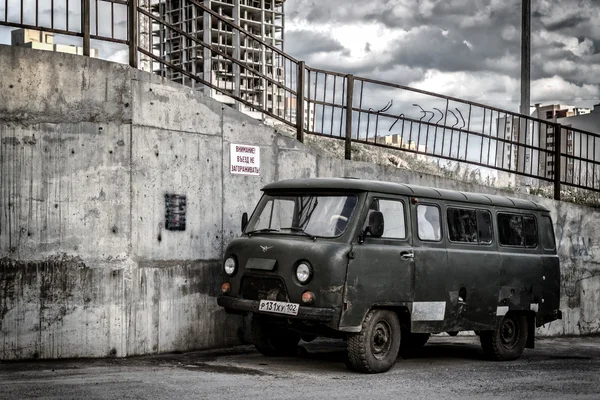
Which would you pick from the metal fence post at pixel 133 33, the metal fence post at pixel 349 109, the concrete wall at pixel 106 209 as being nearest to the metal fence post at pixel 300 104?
the metal fence post at pixel 349 109

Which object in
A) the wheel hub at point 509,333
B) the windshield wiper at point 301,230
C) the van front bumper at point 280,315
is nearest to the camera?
the van front bumper at point 280,315

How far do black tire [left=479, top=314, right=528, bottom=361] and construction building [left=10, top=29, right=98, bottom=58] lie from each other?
6271 mm

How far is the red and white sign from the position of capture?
12.0 meters

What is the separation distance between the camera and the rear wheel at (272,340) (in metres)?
10.5

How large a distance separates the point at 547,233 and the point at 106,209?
622 centimetres

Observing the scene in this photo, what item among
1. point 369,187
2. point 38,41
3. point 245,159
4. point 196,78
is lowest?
point 369,187

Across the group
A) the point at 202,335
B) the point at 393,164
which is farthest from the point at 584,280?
the point at 202,335

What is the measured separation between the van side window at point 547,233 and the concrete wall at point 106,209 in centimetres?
439

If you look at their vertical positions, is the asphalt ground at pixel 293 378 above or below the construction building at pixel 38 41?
below

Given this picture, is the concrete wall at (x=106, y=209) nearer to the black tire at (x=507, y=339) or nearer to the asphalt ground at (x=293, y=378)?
the asphalt ground at (x=293, y=378)

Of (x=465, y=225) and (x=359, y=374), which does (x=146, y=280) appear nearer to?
(x=359, y=374)

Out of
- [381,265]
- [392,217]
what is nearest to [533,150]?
[392,217]

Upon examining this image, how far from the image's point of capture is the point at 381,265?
959 centimetres

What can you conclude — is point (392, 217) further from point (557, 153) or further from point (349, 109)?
point (557, 153)
